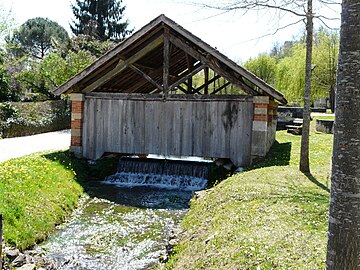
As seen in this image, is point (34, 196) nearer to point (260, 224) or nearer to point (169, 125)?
point (260, 224)

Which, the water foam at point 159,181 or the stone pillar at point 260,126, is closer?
the stone pillar at point 260,126

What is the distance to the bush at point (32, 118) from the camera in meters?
20.2

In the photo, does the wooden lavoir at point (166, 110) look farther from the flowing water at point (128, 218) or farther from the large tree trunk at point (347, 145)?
the large tree trunk at point (347, 145)

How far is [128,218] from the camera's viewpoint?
941 centimetres

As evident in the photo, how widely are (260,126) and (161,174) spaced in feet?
13.3

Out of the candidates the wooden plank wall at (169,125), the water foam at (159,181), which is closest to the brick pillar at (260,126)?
the wooden plank wall at (169,125)

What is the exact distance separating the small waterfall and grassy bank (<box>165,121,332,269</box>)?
3.14 meters

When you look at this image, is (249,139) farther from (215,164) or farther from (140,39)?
(140,39)

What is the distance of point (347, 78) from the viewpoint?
8.43 ft

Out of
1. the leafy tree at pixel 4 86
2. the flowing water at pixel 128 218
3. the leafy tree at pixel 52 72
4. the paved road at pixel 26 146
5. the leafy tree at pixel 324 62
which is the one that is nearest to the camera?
the flowing water at pixel 128 218

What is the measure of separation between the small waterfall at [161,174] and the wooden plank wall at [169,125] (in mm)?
527

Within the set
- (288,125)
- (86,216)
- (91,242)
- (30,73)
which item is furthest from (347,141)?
(30,73)

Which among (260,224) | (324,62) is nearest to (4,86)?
(260,224)

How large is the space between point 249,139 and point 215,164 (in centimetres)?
172
